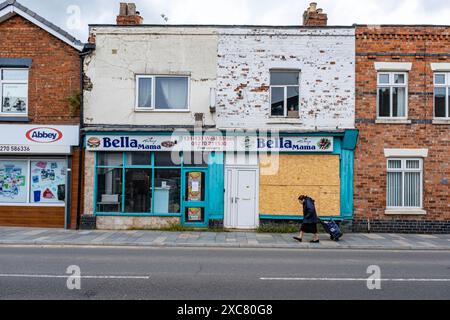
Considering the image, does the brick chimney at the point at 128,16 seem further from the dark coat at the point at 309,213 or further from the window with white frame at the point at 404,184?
A: the window with white frame at the point at 404,184

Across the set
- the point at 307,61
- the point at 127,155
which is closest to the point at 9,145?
the point at 127,155

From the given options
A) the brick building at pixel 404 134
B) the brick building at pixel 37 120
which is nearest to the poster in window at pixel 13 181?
the brick building at pixel 37 120

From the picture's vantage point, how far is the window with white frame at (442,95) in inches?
633

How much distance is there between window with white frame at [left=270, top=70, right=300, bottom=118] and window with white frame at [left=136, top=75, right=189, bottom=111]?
331 centimetres

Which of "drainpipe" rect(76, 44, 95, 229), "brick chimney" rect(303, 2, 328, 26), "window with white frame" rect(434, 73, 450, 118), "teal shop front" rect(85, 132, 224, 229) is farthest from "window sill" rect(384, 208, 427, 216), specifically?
"drainpipe" rect(76, 44, 95, 229)

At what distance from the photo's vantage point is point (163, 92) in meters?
16.4

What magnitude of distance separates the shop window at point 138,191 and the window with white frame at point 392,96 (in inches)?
358

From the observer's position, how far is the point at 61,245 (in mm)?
12625

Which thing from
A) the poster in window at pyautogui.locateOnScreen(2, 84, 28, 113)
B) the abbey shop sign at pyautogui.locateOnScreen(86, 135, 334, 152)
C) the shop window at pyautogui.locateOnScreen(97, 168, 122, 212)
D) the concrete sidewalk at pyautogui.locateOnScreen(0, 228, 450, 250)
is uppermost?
the poster in window at pyautogui.locateOnScreen(2, 84, 28, 113)

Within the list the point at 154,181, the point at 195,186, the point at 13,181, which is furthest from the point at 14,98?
the point at 195,186

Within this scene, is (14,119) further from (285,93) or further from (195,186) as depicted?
(285,93)

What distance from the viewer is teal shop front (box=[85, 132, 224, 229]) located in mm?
15914

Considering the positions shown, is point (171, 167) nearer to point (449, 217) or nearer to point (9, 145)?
point (9, 145)

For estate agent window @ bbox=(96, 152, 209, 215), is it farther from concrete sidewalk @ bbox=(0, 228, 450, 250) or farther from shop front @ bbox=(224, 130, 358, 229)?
shop front @ bbox=(224, 130, 358, 229)
